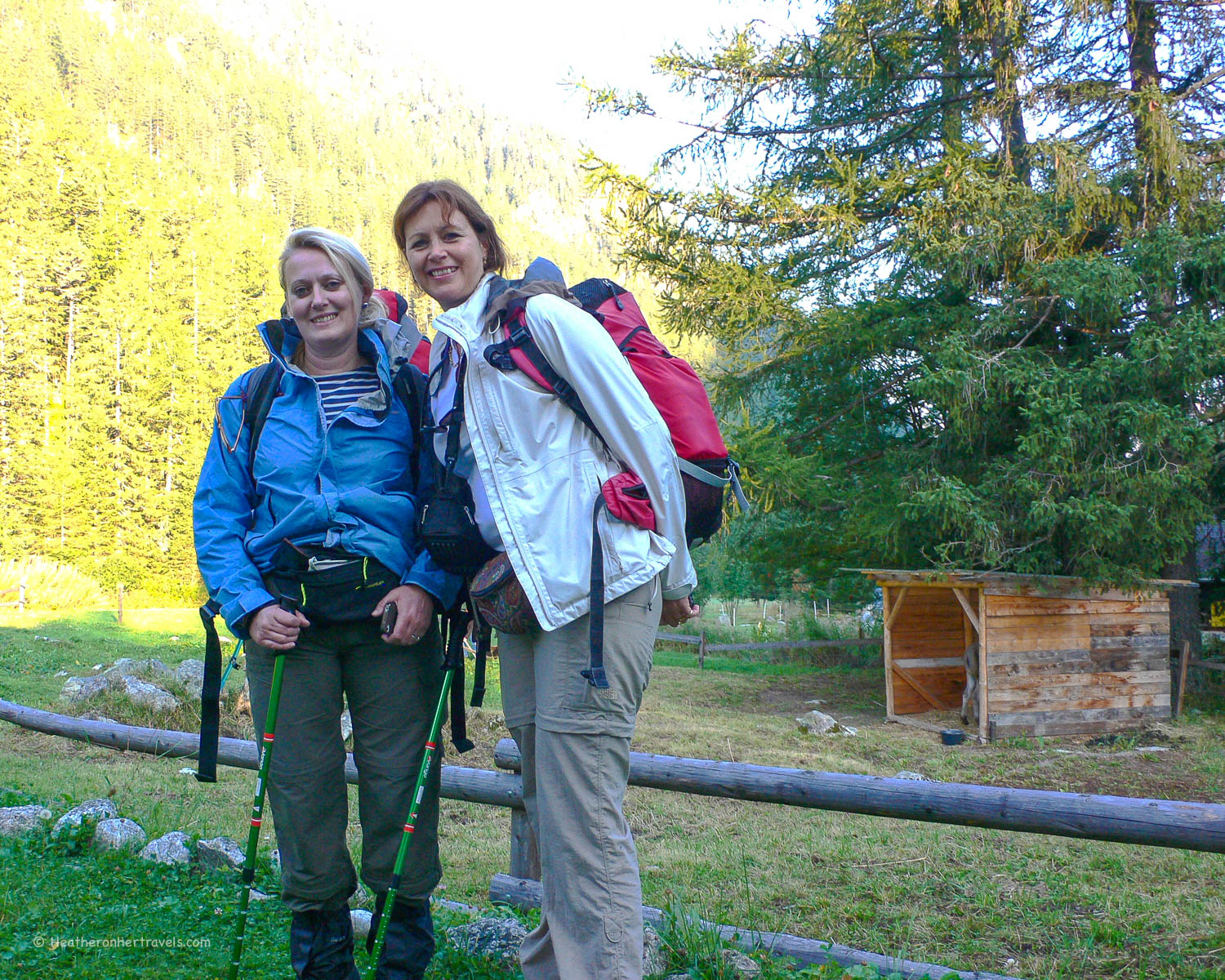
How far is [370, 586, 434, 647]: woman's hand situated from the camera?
2.53 meters

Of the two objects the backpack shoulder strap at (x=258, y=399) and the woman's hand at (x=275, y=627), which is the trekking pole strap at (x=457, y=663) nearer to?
the woman's hand at (x=275, y=627)

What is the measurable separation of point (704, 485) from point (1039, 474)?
1073 centimetres

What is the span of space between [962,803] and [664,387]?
179cm

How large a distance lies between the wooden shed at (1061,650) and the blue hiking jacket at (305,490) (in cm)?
986

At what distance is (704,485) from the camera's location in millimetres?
2334

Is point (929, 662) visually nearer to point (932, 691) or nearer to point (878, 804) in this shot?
point (932, 691)

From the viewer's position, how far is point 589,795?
2.14 m

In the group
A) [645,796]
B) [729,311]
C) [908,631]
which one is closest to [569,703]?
[645,796]

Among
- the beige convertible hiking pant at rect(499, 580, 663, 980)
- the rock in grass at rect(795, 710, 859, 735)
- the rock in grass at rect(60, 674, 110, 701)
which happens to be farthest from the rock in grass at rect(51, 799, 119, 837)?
the rock in grass at rect(795, 710, 859, 735)

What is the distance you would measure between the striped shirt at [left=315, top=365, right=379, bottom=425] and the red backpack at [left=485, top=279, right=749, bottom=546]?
2.00ft

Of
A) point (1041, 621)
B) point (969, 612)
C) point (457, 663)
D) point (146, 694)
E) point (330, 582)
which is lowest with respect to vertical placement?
point (146, 694)

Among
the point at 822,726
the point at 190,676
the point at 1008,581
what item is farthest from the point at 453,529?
the point at 1008,581

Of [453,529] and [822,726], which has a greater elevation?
[453,529]

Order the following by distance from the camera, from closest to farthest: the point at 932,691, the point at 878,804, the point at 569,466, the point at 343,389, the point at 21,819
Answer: the point at 569,466 → the point at 343,389 → the point at 878,804 → the point at 21,819 → the point at 932,691
